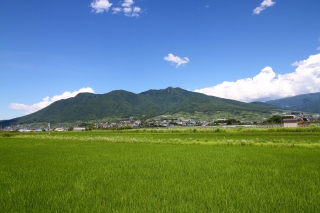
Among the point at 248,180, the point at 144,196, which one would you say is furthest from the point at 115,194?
the point at 248,180

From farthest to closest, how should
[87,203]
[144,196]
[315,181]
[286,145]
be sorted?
1. [286,145]
2. [315,181]
3. [144,196]
4. [87,203]

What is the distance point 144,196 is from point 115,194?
0.90 metres

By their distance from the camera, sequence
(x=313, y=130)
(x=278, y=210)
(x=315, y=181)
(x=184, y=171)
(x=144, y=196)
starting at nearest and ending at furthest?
(x=278, y=210) → (x=144, y=196) → (x=315, y=181) → (x=184, y=171) → (x=313, y=130)

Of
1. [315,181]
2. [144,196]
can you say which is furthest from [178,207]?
[315,181]

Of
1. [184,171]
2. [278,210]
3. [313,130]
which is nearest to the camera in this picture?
[278,210]

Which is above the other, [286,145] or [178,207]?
[178,207]

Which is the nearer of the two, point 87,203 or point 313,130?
point 87,203

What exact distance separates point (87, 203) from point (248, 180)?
547cm

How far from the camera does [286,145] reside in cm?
2102

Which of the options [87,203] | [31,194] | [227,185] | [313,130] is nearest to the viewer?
[87,203]

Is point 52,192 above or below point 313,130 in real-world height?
above

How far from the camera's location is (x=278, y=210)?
500cm

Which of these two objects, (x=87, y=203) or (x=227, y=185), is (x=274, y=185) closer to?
(x=227, y=185)

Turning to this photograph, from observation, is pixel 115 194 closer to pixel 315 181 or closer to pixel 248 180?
pixel 248 180
